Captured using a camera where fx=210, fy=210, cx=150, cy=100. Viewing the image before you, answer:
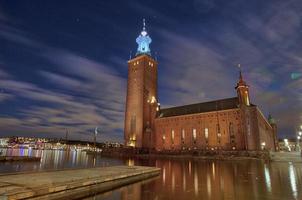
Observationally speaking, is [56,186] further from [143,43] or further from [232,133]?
[143,43]

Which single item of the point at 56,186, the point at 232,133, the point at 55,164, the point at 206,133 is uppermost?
the point at 206,133

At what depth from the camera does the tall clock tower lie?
8550 cm

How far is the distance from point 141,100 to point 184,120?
20.7 m

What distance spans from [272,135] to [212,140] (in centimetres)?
5103

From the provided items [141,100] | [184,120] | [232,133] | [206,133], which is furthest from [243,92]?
[141,100]

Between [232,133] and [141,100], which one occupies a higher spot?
[141,100]

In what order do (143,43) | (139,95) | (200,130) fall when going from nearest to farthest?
(200,130), (139,95), (143,43)

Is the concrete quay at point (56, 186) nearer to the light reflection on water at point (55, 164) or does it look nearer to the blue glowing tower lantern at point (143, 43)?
the light reflection on water at point (55, 164)

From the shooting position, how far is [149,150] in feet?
253

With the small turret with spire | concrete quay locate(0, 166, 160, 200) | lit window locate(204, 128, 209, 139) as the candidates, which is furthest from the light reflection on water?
the small turret with spire

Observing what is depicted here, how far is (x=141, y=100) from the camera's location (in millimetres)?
88812

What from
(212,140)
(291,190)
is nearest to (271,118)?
(212,140)

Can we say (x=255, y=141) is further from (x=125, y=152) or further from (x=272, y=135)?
(x=272, y=135)

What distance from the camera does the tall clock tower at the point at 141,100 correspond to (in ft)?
281
